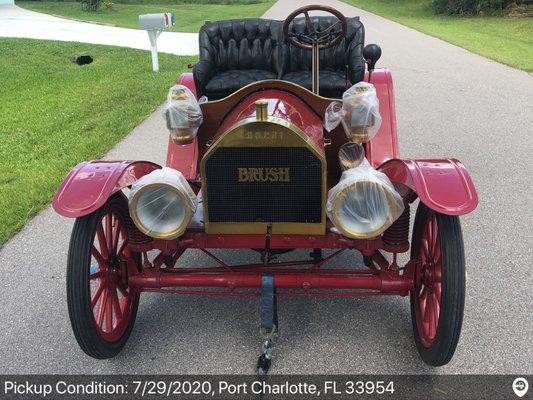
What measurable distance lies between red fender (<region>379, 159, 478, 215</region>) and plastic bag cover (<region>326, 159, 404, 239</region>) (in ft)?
0.47

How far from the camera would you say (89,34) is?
16.2 m

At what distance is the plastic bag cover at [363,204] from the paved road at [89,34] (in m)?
11.5

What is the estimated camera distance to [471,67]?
1125 cm

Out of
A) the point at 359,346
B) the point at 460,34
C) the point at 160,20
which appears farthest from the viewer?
the point at 460,34

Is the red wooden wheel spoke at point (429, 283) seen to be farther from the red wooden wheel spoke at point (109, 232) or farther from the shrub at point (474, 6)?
the shrub at point (474, 6)

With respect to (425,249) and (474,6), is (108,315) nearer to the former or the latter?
(425,249)

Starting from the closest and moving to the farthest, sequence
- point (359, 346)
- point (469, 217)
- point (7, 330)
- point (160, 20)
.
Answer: point (359, 346)
point (7, 330)
point (469, 217)
point (160, 20)

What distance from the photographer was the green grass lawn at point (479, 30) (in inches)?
511

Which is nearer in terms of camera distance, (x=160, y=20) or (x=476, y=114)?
(x=476, y=114)

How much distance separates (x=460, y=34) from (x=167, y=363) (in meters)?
17.3

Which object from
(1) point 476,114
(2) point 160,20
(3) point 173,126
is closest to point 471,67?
(1) point 476,114

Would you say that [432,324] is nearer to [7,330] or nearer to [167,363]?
[167,363]
